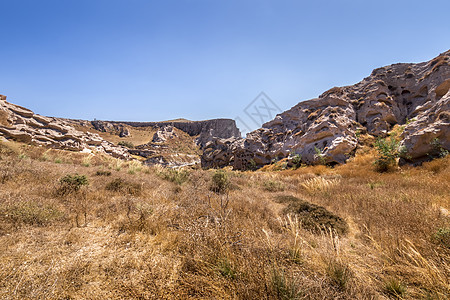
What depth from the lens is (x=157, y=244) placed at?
8.88 feet

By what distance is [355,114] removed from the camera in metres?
23.0

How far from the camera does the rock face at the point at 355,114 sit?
18.3 m

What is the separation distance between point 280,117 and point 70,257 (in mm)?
32856

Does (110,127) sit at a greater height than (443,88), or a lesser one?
greater

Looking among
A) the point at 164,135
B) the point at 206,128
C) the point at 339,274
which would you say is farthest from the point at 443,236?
the point at 206,128

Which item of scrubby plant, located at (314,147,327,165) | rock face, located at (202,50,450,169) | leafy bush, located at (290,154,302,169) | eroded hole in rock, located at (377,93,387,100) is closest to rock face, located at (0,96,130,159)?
rock face, located at (202,50,450,169)

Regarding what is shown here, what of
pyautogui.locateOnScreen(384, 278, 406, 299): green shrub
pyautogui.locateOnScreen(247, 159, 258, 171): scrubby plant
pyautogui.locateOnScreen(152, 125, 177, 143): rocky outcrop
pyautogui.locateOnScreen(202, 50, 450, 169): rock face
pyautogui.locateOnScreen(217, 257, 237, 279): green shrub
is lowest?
pyautogui.locateOnScreen(247, 159, 258, 171): scrubby plant

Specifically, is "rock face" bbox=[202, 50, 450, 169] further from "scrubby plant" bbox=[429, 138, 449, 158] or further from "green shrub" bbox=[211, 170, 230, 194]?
"green shrub" bbox=[211, 170, 230, 194]

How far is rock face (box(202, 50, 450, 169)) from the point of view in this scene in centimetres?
1833

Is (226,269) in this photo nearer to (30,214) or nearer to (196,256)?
(196,256)

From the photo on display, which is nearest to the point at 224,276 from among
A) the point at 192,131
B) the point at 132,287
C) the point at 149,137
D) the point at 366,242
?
the point at 132,287

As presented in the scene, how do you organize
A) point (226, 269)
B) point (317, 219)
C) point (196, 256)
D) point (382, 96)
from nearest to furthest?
point (226, 269) → point (196, 256) → point (317, 219) → point (382, 96)

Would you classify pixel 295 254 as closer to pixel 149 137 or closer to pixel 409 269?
pixel 409 269

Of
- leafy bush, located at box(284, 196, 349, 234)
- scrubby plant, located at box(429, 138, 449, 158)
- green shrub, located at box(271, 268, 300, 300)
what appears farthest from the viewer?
scrubby plant, located at box(429, 138, 449, 158)
